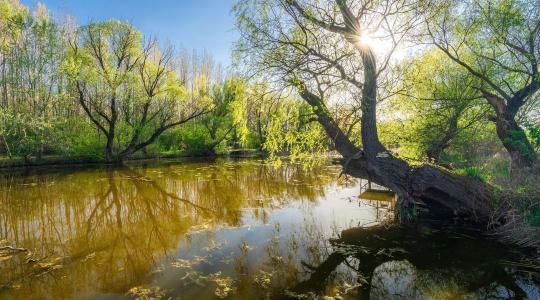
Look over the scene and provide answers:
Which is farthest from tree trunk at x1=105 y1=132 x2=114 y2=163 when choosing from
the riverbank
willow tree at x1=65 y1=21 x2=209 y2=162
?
the riverbank

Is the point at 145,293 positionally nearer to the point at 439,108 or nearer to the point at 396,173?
the point at 396,173

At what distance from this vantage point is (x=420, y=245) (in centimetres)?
694

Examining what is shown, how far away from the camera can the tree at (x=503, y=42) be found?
927cm

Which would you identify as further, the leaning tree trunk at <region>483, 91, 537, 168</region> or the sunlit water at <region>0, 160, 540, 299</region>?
the leaning tree trunk at <region>483, 91, 537, 168</region>

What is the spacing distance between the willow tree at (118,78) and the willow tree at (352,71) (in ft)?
70.0

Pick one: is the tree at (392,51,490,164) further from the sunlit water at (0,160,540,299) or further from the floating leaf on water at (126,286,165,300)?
the floating leaf on water at (126,286,165,300)

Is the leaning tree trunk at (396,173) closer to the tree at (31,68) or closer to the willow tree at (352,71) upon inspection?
the willow tree at (352,71)

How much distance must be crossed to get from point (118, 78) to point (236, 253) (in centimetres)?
2403

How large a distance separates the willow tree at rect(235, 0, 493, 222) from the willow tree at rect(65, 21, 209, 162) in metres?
21.3

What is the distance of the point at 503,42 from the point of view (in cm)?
975

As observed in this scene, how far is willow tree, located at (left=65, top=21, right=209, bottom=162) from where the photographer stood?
25078 mm

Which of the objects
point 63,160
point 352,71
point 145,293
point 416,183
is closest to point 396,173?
point 416,183

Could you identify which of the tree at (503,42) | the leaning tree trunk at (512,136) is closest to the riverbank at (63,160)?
the tree at (503,42)

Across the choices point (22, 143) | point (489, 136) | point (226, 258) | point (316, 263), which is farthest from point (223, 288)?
point (22, 143)
